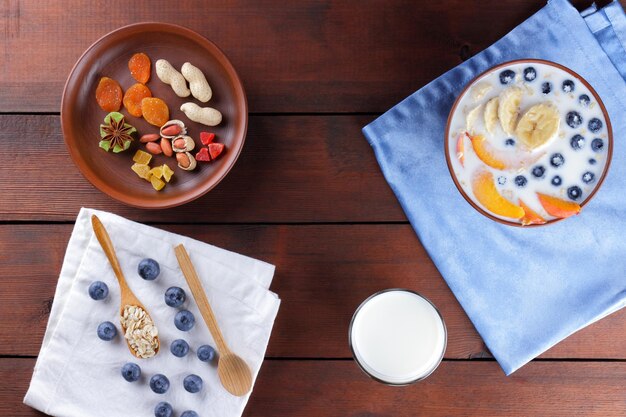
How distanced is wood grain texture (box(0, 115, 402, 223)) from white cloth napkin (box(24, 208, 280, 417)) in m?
0.05

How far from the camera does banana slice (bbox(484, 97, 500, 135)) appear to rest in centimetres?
97

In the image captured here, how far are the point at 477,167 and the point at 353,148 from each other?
201 mm

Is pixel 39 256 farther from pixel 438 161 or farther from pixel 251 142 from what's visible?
pixel 438 161

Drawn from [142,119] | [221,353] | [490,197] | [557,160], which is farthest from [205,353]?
[557,160]

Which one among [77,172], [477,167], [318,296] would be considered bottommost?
[318,296]

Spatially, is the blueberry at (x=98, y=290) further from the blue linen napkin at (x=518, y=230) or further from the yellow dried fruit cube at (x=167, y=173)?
the blue linen napkin at (x=518, y=230)

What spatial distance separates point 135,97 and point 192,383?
45cm

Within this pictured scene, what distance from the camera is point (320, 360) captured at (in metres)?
1.08

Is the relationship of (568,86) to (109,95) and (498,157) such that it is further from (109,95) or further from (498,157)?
(109,95)

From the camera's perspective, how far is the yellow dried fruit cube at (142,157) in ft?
3.43

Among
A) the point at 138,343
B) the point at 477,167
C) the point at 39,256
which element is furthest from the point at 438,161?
the point at 39,256

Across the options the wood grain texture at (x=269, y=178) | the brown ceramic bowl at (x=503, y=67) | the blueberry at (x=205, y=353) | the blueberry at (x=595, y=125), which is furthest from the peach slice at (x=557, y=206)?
the blueberry at (x=205, y=353)

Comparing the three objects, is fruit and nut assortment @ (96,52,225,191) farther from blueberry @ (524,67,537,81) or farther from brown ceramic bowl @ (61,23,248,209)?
blueberry @ (524,67,537,81)

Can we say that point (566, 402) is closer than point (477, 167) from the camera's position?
No
